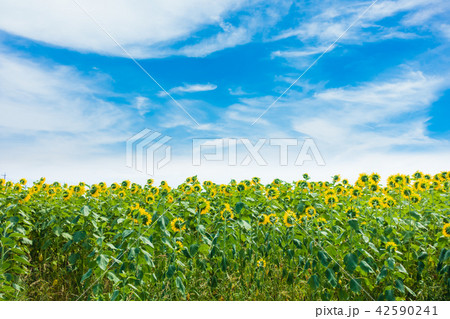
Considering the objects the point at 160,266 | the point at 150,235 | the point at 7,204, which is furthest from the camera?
the point at 7,204

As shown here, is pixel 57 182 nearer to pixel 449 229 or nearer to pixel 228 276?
pixel 228 276

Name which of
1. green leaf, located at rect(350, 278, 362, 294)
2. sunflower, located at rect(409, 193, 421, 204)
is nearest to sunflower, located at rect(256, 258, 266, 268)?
green leaf, located at rect(350, 278, 362, 294)

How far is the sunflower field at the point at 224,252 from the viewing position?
4172 mm

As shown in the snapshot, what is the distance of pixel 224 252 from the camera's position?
4.50 m

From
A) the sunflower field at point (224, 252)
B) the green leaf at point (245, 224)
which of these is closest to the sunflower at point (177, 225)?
the sunflower field at point (224, 252)

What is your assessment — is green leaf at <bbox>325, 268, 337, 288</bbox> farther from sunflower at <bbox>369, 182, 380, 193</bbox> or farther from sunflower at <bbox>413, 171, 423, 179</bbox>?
sunflower at <bbox>413, 171, 423, 179</bbox>

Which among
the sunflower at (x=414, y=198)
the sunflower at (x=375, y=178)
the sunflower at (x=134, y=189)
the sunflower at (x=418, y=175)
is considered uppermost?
the sunflower at (x=418, y=175)

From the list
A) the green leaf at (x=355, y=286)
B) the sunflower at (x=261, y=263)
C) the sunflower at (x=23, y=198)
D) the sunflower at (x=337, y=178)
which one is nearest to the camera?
the green leaf at (x=355, y=286)

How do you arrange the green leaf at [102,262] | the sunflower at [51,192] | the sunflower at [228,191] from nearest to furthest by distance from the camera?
the green leaf at [102,262] < the sunflower at [228,191] < the sunflower at [51,192]

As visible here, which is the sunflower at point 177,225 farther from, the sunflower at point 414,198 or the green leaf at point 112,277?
the sunflower at point 414,198

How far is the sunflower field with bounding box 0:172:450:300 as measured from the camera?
417cm
